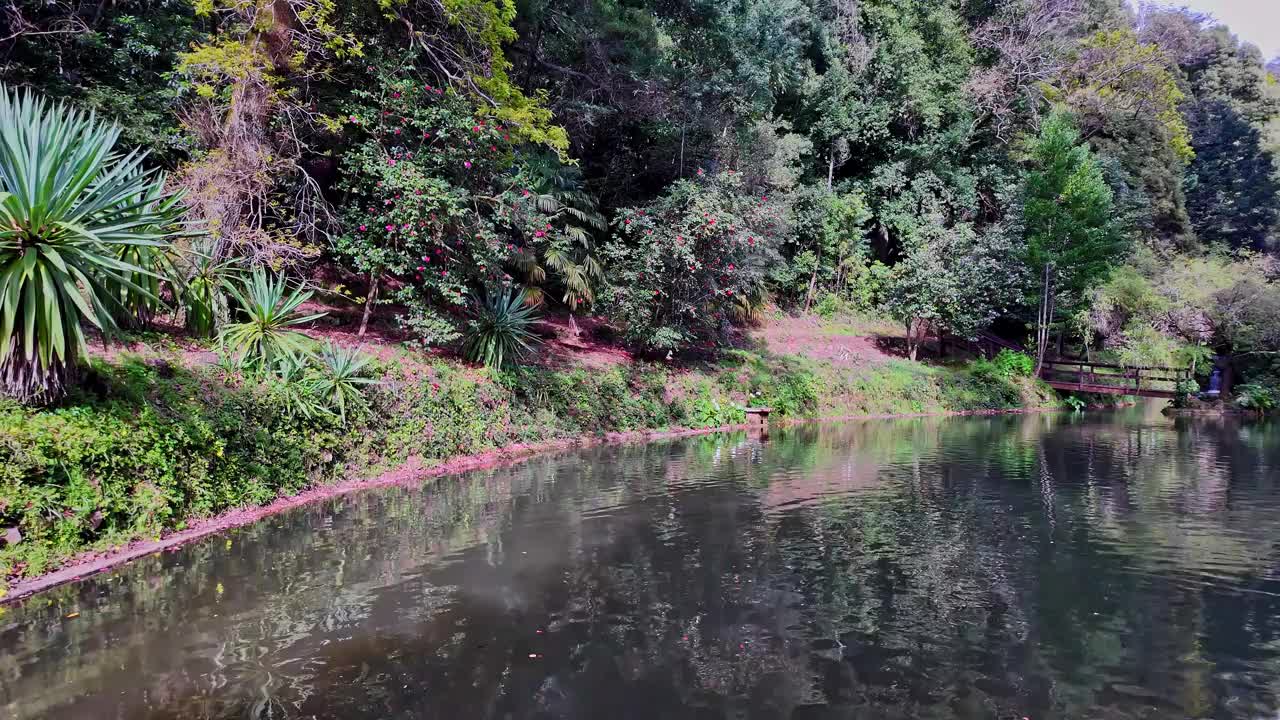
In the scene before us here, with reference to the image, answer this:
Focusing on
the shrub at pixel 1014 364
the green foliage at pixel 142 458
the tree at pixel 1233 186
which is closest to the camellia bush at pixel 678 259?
the green foliage at pixel 142 458

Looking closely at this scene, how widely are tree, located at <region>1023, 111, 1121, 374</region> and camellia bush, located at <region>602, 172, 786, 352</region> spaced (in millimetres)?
14277

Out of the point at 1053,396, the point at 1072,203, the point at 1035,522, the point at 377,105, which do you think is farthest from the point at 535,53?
the point at 1053,396

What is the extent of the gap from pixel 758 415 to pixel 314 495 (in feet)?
43.2

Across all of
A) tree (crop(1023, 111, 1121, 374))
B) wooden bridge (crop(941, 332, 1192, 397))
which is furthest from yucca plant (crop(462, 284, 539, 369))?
tree (crop(1023, 111, 1121, 374))

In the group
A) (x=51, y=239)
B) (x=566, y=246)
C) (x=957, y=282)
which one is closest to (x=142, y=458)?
(x=51, y=239)

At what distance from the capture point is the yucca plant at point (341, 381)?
10875 mm

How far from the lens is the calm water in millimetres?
4645

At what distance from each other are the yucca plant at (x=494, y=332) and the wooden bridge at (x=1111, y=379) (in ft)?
75.7

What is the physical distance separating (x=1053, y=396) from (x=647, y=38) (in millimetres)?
20800

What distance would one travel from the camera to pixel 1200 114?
4141 centimetres

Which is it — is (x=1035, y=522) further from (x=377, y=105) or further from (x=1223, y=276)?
(x=1223, y=276)

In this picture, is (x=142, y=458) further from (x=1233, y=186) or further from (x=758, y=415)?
(x=1233, y=186)

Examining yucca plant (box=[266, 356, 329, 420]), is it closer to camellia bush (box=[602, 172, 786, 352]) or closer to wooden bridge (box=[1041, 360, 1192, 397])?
camellia bush (box=[602, 172, 786, 352])

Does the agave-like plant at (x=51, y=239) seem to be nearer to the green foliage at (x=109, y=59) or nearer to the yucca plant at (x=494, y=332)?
the green foliage at (x=109, y=59)
